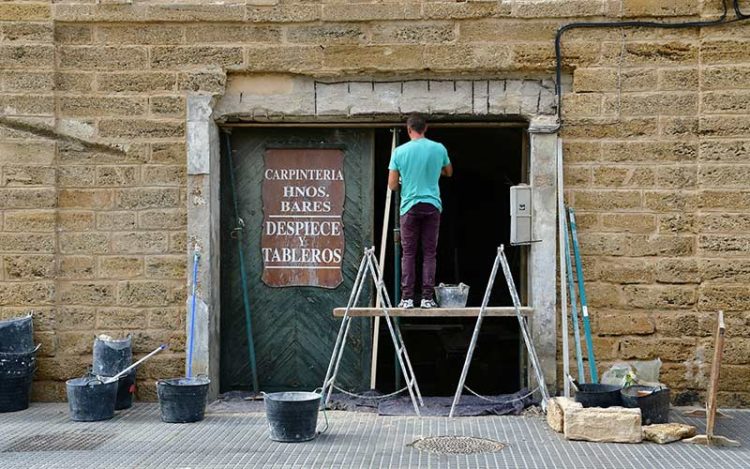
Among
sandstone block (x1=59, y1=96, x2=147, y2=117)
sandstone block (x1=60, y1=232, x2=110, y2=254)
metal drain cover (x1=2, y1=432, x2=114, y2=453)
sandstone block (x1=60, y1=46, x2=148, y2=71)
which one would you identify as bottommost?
metal drain cover (x1=2, y1=432, x2=114, y2=453)

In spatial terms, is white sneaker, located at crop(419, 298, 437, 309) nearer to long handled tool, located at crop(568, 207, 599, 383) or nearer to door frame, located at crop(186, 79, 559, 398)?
door frame, located at crop(186, 79, 559, 398)

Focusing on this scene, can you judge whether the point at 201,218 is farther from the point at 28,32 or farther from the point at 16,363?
the point at 28,32

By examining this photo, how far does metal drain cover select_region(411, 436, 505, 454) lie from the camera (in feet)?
22.2

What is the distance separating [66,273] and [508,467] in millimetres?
4420

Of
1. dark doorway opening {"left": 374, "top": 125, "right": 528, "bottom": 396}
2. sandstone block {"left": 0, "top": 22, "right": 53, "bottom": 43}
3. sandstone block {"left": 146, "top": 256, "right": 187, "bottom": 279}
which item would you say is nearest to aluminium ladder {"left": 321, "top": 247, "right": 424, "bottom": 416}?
dark doorway opening {"left": 374, "top": 125, "right": 528, "bottom": 396}

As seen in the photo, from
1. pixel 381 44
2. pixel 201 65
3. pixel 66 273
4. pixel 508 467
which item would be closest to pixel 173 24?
pixel 201 65

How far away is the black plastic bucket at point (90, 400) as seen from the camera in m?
7.74

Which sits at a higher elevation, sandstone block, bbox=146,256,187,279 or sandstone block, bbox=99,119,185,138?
sandstone block, bbox=99,119,185,138

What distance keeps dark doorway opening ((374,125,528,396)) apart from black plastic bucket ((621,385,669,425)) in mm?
1525

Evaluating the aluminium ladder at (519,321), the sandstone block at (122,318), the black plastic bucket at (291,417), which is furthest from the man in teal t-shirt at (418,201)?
the sandstone block at (122,318)

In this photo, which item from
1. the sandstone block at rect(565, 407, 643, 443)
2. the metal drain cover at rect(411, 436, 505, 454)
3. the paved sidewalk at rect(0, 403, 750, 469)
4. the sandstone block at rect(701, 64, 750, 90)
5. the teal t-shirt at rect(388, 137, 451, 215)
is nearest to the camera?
the paved sidewalk at rect(0, 403, 750, 469)

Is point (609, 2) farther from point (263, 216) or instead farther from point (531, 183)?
point (263, 216)

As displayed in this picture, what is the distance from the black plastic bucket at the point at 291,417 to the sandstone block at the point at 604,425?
74.9 inches

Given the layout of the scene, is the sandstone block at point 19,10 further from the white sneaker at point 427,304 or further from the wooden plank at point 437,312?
the white sneaker at point 427,304
